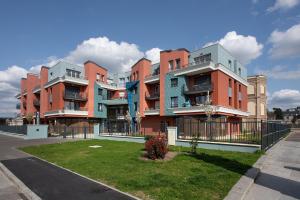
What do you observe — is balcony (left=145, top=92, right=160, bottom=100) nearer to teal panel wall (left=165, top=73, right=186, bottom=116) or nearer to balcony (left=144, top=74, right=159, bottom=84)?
balcony (left=144, top=74, right=159, bottom=84)

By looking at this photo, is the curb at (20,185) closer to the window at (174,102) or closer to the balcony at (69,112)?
the window at (174,102)

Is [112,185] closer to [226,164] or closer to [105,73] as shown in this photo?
[226,164]

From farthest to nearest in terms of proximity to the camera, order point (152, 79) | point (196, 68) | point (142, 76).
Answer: point (142, 76), point (152, 79), point (196, 68)

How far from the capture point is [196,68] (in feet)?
112

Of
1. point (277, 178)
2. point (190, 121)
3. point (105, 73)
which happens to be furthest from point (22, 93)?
point (277, 178)

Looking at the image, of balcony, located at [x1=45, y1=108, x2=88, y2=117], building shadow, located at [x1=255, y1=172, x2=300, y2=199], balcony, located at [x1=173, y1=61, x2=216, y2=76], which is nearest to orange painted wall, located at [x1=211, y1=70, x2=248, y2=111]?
balcony, located at [x1=173, y1=61, x2=216, y2=76]

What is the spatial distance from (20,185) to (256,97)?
5245 cm

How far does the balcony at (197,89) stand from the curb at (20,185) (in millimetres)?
27995

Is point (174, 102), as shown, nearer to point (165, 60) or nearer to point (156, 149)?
point (165, 60)

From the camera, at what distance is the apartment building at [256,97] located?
51.6 metres

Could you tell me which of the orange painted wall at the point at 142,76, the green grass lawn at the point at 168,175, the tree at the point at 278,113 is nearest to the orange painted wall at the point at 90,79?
the orange painted wall at the point at 142,76

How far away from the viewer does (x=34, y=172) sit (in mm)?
10062

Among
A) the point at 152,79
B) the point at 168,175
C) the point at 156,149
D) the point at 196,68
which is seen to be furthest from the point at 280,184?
the point at 152,79

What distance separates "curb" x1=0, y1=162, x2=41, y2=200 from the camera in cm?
691
